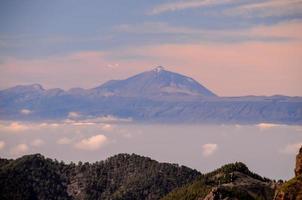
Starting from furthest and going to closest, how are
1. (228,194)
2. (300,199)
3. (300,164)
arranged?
(228,194), (300,164), (300,199)

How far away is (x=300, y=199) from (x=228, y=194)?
118m

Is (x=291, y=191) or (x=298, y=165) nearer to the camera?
(x=291, y=191)

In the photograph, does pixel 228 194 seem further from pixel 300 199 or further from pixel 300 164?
pixel 300 199

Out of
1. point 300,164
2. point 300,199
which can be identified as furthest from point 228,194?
point 300,199

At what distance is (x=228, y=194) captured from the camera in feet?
651

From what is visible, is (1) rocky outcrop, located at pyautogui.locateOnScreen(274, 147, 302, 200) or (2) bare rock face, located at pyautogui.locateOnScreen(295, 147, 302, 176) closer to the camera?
(1) rocky outcrop, located at pyautogui.locateOnScreen(274, 147, 302, 200)

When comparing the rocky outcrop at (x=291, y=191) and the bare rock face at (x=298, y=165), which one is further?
the bare rock face at (x=298, y=165)

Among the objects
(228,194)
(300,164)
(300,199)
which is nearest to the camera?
(300,199)

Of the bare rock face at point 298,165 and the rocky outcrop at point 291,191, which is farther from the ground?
the bare rock face at point 298,165

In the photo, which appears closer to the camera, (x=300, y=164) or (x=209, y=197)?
(x=300, y=164)

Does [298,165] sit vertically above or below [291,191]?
above

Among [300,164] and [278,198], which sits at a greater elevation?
[300,164]

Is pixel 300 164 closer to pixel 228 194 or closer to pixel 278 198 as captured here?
pixel 278 198

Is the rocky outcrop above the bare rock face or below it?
below
